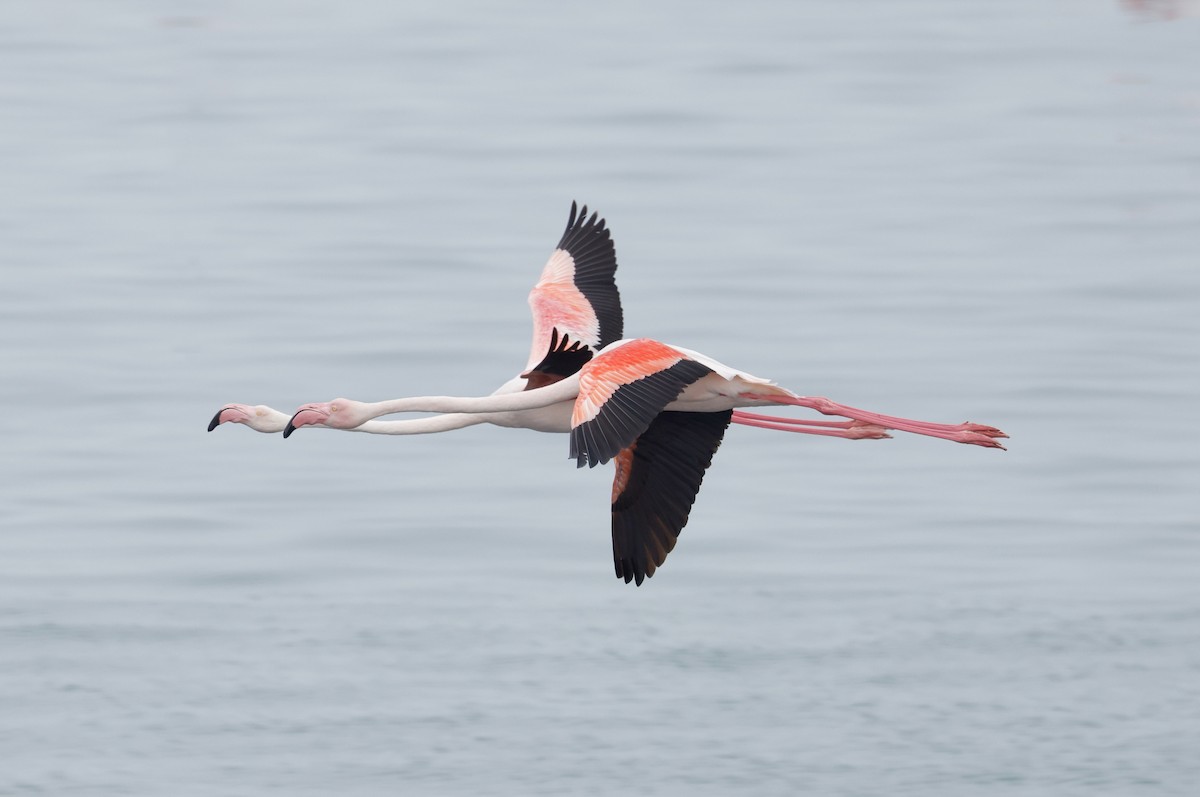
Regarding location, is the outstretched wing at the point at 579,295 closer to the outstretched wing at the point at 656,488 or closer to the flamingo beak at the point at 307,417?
the outstretched wing at the point at 656,488

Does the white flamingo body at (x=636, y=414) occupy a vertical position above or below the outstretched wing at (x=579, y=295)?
below

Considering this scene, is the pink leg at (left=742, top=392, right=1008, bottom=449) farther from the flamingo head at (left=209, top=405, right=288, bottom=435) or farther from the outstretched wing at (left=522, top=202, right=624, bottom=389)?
the flamingo head at (left=209, top=405, right=288, bottom=435)

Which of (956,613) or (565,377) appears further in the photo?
(956,613)

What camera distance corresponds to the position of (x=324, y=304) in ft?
94.6

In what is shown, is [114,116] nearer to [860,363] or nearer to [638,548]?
[860,363]

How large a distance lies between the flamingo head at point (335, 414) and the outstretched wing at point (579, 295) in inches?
61.6

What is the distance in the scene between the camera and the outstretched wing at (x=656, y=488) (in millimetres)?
14602

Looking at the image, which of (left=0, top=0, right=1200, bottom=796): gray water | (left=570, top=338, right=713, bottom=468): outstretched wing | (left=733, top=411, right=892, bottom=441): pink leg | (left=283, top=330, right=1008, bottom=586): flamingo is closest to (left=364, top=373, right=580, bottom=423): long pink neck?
(left=283, top=330, right=1008, bottom=586): flamingo

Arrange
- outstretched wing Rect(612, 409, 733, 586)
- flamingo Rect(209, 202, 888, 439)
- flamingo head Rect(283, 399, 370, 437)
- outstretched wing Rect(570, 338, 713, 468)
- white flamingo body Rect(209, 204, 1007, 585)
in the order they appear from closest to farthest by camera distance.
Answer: outstretched wing Rect(570, 338, 713, 468) < white flamingo body Rect(209, 204, 1007, 585) < outstretched wing Rect(612, 409, 733, 586) < flamingo head Rect(283, 399, 370, 437) < flamingo Rect(209, 202, 888, 439)

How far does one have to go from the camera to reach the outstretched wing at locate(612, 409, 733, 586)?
14.6 meters

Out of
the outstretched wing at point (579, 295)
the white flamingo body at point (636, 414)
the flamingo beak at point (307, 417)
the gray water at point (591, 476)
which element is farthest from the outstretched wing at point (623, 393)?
the gray water at point (591, 476)

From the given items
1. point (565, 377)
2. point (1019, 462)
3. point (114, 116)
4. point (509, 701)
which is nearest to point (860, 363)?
point (1019, 462)

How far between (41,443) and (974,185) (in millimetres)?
17389

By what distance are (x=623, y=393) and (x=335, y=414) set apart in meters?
2.43
